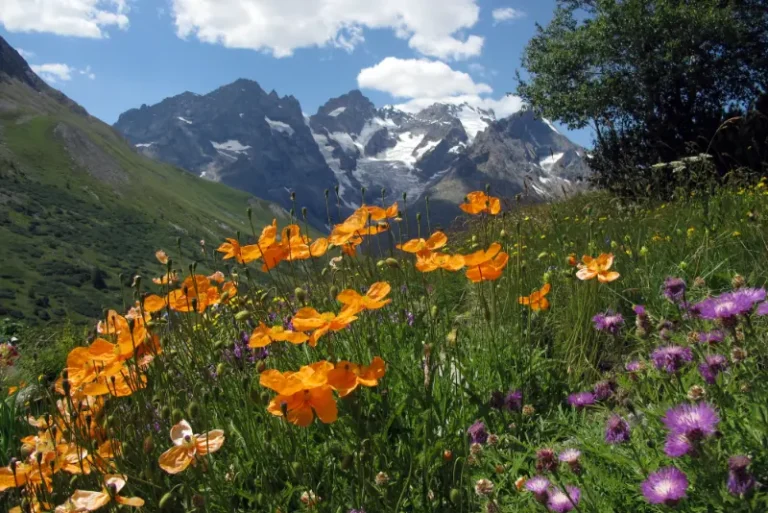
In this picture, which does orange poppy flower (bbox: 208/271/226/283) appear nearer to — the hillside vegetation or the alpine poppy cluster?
the hillside vegetation

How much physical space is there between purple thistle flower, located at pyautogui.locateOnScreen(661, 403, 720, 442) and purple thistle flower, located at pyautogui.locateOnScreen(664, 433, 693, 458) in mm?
20

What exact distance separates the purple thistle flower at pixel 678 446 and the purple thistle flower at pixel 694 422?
0.02m

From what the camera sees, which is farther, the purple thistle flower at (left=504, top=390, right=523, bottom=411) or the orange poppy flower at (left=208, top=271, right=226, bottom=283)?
the orange poppy flower at (left=208, top=271, right=226, bottom=283)

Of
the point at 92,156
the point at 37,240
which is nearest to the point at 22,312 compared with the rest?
the point at 37,240

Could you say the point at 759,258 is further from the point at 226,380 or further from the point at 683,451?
the point at 226,380

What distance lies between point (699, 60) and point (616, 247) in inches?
691

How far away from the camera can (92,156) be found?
461 feet

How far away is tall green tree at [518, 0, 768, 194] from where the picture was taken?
17.2 metres

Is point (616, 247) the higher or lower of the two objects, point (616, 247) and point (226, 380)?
the higher

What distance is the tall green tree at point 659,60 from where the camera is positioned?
17.2 metres

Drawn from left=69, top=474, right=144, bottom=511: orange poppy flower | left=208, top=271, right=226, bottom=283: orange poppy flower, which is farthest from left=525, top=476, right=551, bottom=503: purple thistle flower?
left=208, top=271, right=226, bottom=283: orange poppy flower

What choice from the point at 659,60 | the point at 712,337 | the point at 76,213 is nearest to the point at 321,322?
the point at 712,337

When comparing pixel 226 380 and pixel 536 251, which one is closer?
pixel 226 380

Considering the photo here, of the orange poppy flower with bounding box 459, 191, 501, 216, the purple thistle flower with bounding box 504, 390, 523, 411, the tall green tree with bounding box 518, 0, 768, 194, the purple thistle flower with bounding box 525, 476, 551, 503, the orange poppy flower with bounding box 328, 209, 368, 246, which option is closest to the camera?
the purple thistle flower with bounding box 525, 476, 551, 503
